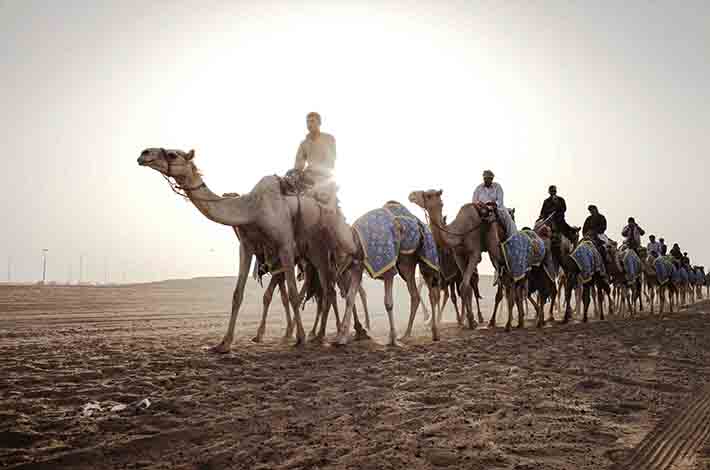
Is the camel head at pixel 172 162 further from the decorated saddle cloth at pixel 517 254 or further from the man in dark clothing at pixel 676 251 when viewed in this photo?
the man in dark clothing at pixel 676 251

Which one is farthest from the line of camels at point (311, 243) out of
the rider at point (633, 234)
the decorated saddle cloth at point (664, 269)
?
the decorated saddle cloth at point (664, 269)

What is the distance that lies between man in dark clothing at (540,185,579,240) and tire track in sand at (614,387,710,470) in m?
13.2

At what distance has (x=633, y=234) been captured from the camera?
2430 centimetres

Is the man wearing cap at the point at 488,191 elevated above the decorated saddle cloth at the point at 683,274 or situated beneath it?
elevated above

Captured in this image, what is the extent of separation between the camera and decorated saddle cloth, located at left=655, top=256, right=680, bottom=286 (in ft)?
81.3

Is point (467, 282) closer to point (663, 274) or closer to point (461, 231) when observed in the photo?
point (461, 231)

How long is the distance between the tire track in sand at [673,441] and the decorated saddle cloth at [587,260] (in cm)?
1257

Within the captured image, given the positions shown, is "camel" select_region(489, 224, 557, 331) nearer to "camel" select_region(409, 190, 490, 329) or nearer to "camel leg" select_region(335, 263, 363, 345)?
"camel" select_region(409, 190, 490, 329)

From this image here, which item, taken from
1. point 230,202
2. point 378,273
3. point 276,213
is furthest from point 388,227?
point 230,202

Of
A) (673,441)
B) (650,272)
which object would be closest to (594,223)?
(650,272)

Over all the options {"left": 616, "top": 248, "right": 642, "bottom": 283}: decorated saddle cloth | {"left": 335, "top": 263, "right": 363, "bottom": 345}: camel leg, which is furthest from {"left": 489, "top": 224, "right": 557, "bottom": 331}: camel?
{"left": 616, "top": 248, "right": 642, "bottom": 283}: decorated saddle cloth

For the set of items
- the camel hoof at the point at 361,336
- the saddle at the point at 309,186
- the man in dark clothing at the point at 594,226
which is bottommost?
the camel hoof at the point at 361,336

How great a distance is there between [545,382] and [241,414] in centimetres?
330

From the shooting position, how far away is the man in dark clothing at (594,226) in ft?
65.0
